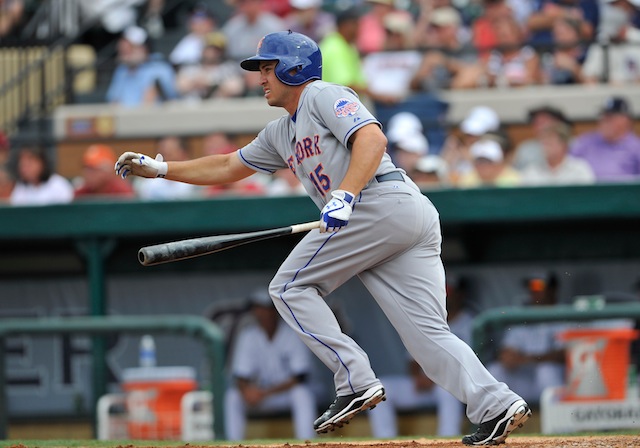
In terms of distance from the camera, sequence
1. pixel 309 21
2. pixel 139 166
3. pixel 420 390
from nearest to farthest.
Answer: pixel 139 166
pixel 420 390
pixel 309 21

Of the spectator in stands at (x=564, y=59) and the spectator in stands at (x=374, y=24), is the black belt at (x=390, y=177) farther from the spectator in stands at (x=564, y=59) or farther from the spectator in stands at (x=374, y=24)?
the spectator in stands at (x=374, y=24)

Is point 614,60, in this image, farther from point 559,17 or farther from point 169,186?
point 169,186

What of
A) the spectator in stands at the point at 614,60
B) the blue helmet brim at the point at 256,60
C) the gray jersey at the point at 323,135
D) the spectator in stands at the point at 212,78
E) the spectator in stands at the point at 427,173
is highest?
the spectator in stands at the point at 212,78

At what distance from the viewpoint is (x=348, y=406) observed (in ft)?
15.7

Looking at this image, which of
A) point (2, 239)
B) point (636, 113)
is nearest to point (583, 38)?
point (636, 113)

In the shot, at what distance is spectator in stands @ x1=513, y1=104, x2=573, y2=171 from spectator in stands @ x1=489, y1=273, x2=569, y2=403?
178 centimetres

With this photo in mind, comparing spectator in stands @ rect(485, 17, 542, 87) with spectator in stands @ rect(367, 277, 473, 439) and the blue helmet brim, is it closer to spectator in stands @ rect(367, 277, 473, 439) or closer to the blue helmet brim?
spectator in stands @ rect(367, 277, 473, 439)

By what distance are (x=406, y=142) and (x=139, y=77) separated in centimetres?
322

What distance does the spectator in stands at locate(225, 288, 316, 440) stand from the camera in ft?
26.9

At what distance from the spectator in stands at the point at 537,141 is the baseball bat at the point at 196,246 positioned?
435 cm

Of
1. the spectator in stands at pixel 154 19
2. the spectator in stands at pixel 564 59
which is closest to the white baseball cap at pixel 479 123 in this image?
the spectator in stands at pixel 564 59

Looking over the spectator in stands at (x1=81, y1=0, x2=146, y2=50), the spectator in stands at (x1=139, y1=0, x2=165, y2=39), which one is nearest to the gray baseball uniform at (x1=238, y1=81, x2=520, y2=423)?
the spectator in stands at (x1=139, y1=0, x2=165, y2=39)

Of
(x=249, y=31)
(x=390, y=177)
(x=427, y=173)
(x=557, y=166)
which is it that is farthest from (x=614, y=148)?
(x=390, y=177)

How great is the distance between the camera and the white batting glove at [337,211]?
4531 millimetres
